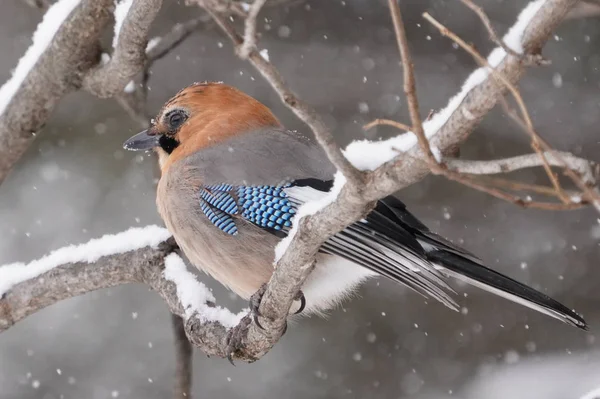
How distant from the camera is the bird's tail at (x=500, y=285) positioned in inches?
122

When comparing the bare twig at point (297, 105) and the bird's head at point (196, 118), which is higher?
the bare twig at point (297, 105)

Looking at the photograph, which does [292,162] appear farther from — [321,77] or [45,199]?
[45,199]

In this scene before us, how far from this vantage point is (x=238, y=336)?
3270 mm

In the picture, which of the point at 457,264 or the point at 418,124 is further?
the point at 457,264

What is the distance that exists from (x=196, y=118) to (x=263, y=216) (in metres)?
0.89

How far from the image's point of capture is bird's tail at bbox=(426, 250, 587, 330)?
3.10 meters

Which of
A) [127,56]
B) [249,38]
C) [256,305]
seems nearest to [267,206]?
[256,305]

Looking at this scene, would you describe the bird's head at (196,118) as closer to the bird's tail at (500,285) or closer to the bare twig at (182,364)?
the bare twig at (182,364)

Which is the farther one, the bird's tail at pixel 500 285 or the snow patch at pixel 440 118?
the bird's tail at pixel 500 285

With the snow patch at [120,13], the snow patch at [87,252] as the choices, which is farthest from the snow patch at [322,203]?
the snow patch at [120,13]

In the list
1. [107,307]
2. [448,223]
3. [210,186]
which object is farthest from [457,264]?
[107,307]

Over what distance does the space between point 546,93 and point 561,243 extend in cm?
110

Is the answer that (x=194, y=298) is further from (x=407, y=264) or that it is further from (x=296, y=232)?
(x=296, y=232)

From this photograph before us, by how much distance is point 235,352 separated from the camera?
329cm
